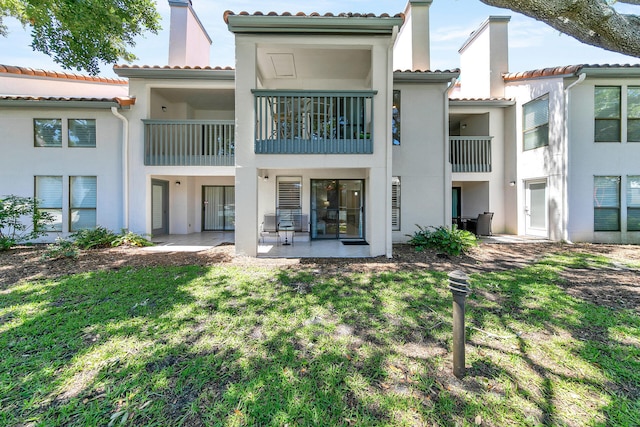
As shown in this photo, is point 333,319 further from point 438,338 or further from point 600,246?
point 600,246

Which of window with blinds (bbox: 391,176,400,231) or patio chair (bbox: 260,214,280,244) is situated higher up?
window with blinds (bbox: 391,176,400,231)

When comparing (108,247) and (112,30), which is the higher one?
(112,30)

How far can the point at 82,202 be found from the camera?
9477 millimetres

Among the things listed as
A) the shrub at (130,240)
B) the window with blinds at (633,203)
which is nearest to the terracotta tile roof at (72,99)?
the shrub at (130,240)

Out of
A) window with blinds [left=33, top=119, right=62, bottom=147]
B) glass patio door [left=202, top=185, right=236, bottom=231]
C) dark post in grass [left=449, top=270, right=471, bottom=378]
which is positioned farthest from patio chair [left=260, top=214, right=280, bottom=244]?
dark post in grass [left=449, top=270, right=471, bottom=378]

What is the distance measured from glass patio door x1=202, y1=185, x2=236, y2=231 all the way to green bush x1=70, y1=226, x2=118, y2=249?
13.6ft

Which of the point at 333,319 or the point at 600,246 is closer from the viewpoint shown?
the point at 333,319

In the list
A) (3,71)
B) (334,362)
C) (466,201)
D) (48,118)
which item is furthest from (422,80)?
(3,71)

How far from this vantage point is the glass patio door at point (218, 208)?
40.9 ft

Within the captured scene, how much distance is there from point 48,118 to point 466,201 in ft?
55.4

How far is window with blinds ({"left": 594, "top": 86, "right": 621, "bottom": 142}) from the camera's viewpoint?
30.3 ft

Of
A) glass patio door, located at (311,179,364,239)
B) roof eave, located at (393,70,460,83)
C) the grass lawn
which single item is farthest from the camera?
glass patio door, located at (311,179,364,239)

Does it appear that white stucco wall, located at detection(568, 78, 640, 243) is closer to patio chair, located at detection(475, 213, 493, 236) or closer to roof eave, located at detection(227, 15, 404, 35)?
patio chair, located at detection(475, 213, 493, 236)

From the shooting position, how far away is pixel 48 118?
932cm
